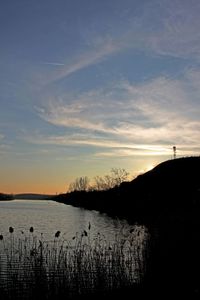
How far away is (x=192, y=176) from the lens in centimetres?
6569

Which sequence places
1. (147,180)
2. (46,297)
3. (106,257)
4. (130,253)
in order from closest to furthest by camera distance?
1. (46,297)
2. (106,257)
3. (130,253)
4. (147,180)

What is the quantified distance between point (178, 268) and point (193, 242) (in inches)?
49.6

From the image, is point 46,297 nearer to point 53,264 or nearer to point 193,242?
point 53,264

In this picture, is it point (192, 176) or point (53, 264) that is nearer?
point (53, 264)

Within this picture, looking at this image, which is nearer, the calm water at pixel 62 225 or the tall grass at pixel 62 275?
the tall grass at pixel 62 275

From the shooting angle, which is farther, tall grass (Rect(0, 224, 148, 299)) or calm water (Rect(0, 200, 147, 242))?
calm water (Rect(0, 200, 147, 242))

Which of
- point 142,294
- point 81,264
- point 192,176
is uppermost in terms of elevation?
point 192,176

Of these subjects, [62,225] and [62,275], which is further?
[62,225]

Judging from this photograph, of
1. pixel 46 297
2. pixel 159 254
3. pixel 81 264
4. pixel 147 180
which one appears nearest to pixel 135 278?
pixel 159 254

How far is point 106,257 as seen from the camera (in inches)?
633

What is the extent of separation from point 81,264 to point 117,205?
218ft

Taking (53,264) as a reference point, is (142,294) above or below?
below


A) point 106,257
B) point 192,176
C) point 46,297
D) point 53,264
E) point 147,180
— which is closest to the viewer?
point 46,297

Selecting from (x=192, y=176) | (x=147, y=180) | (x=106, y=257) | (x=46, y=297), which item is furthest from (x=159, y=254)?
(x=147, y=180)
